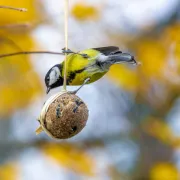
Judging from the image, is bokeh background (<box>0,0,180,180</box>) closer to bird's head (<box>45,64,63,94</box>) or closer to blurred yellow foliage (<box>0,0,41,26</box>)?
blurred yellow foliage (<box>0,0,41,26</box>)

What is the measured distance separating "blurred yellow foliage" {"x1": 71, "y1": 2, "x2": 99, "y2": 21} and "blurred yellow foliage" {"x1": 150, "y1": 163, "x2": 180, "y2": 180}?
911 millimetres

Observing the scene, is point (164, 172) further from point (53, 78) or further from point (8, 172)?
point (53, 78)

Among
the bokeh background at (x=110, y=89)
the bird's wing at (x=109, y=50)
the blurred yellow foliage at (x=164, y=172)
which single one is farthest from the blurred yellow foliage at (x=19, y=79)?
the bird's wing at (x=109, y=50)

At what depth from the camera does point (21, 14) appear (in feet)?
8.06

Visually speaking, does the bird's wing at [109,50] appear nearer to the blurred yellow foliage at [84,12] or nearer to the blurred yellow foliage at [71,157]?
the blurred yellow foliage at [84,12]

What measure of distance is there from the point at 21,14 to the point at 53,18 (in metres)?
0.20

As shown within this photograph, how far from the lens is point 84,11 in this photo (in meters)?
2.65

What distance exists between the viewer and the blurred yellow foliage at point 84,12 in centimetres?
258

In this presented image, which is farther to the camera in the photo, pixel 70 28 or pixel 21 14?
pixel 70 28

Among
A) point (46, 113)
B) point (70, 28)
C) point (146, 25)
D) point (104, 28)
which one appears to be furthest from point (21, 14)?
point (46, 113)

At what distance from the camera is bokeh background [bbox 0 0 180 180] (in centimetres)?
256

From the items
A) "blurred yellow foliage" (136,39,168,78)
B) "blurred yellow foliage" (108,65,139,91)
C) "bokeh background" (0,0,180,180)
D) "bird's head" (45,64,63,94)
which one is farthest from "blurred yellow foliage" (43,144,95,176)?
"bird's head" (45,64,63,94)

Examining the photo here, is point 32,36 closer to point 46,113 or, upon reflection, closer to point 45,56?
point 45,56

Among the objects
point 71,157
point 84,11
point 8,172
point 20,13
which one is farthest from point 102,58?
point 8,172
